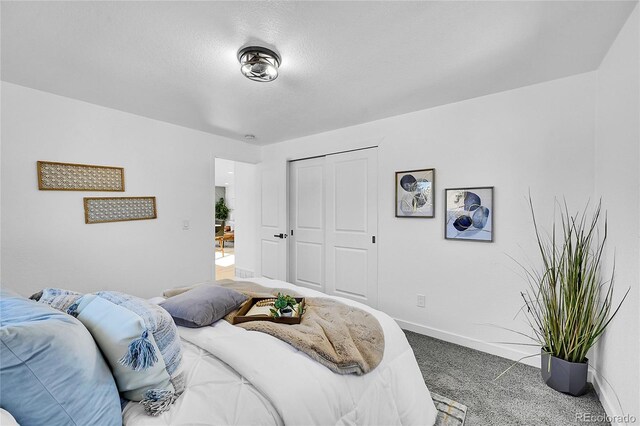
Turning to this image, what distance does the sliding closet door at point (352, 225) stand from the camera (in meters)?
3.34

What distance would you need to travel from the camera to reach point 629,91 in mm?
1563

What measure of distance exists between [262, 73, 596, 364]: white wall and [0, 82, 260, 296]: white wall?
7.53 ft

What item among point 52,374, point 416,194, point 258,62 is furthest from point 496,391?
point 258,62

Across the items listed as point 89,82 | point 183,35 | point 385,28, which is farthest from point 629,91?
point 89,82

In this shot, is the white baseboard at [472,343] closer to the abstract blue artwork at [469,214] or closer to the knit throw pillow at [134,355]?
the abstract blue artwork at [469,214]

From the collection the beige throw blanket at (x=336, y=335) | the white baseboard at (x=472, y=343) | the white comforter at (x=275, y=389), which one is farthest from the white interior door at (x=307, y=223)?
the white comforter at (x=275, y=389)

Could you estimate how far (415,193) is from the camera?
2.93 m

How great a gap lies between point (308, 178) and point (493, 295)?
8.60ft

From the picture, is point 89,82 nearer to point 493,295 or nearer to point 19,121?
point 19,121

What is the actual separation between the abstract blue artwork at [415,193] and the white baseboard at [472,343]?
1183 millimetres

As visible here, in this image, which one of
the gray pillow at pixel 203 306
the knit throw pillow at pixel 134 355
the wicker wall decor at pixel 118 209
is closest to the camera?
the knit throw pillow at pixel 134 355

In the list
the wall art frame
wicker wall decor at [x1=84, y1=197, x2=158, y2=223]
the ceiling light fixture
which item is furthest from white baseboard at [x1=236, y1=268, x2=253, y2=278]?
the ceiling light fixture

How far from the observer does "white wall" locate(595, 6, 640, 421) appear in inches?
57.3

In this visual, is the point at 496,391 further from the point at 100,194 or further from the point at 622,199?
the point at 100,194
